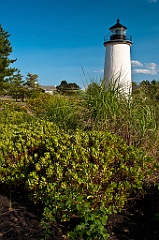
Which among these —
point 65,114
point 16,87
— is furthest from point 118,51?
point 16,87

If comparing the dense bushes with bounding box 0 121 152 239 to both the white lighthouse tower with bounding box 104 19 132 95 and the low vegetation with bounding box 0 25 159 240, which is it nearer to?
the low vegetation with bounding box 0 25 159 240

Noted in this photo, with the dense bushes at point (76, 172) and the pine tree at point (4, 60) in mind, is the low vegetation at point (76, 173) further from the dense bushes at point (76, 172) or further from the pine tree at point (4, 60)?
the pine tree at point (4, 60)

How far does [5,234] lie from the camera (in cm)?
232

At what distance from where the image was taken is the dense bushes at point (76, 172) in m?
2.39

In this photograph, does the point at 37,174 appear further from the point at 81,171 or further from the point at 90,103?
the point at 90,103

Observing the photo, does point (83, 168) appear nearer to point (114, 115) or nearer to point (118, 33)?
point (114, 115)

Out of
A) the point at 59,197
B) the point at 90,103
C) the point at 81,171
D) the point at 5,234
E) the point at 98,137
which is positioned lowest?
the point at 5,234

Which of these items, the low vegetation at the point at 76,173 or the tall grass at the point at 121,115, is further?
the tall grass at the point at 121,115

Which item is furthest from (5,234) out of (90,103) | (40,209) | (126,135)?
(90,103)

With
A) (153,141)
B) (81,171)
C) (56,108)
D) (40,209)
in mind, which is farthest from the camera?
(56,108)

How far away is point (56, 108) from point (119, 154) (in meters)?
3.15

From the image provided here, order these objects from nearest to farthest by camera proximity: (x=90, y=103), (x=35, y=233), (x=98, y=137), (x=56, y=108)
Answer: (x=35, y=233) < (x=98, y=137) < (x=90, y=103) < (x=56, y=108)

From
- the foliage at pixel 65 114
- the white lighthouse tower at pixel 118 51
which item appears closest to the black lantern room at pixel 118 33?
the white lighthouse tower at pixel 118 51

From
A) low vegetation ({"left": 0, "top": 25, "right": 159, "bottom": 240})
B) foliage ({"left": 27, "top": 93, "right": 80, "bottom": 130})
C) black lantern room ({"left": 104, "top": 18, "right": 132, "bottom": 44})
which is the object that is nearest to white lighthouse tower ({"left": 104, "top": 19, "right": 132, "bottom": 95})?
black lantern room ({"left": 104, "top": 18, "right": 132, "bottom": 44})
